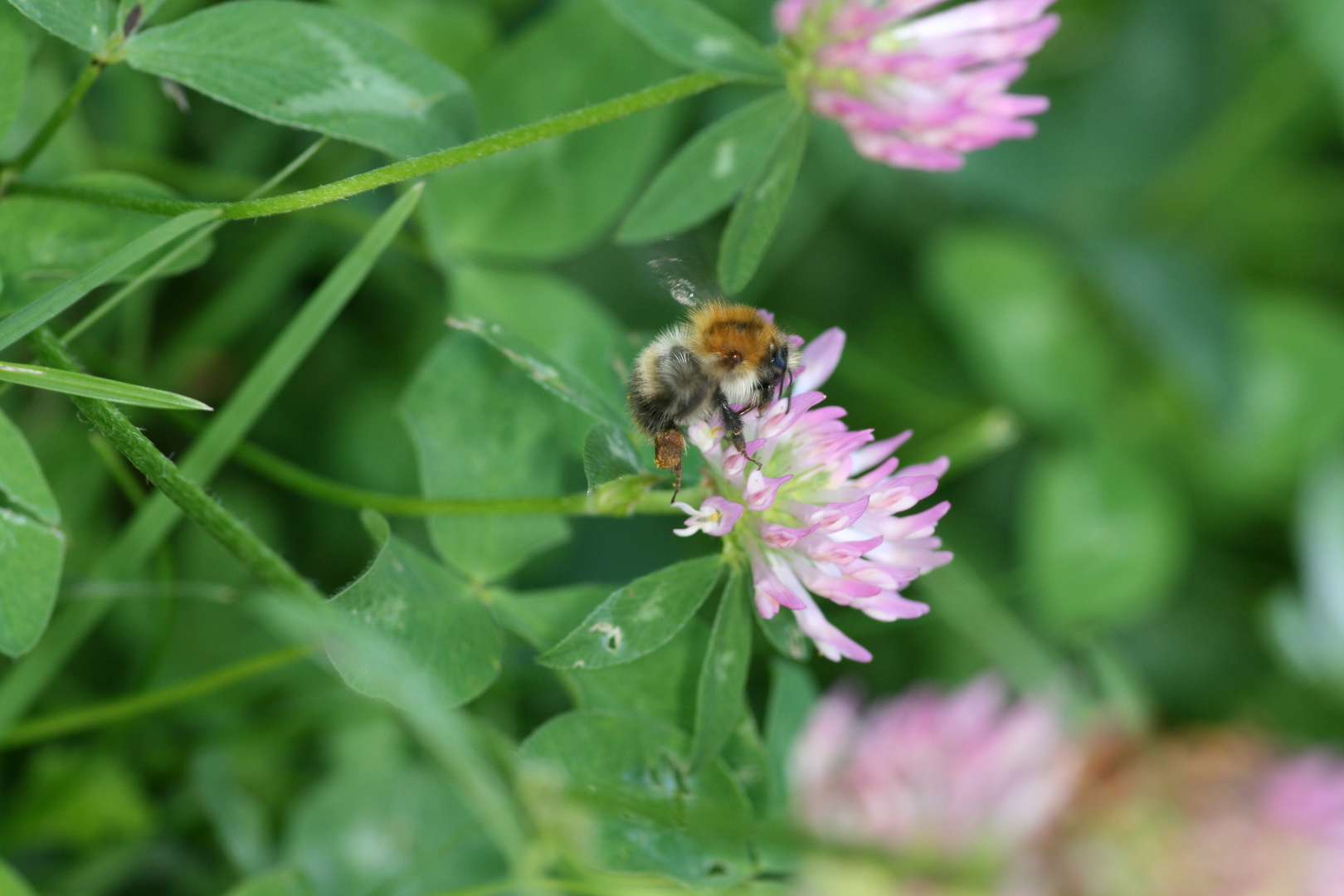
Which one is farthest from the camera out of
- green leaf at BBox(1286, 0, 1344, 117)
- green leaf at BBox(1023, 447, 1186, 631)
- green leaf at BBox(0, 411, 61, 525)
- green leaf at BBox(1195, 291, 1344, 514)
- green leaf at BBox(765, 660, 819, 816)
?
green leaf at BBox(1195, 291, 1344, 514)

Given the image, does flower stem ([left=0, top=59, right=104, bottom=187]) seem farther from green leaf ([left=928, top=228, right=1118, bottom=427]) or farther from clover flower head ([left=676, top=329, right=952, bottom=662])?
green leaf ([left=928, top=228, right=1118, bottom=427])

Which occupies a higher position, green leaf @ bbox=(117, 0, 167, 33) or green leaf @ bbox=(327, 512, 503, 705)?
green leaf @ bbox=(117, 0, 167, 33)

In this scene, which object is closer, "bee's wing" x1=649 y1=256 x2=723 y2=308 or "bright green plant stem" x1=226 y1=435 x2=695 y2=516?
"bright green plant stem" x1=226 y1=435 x2=695 y2=516

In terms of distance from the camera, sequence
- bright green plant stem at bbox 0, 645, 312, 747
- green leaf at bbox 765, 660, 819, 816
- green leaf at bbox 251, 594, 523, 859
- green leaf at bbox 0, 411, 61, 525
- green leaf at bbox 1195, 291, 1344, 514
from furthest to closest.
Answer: green leaf at bbox 1195, 291, 1344, 514 < green leaf at bbox 765, 660, 819, 816 < bright green plant stem at bbox 0, 645, 312, 747 < green leaf at bbox 0, 411, 61, 525 < green leaf at bbox 251, 594, 523, 859

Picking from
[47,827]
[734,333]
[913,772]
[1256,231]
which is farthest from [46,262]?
[1256,231]

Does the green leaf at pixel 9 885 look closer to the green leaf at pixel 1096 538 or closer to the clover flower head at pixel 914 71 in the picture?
the clover flower head at pixel 914 71

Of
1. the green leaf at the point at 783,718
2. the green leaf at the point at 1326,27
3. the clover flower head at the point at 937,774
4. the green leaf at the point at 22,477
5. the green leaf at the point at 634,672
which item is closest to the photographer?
the green leaf at the point at 22,477

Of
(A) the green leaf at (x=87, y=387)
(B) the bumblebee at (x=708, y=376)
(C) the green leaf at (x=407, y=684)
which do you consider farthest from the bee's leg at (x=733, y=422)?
(A) the green leaf at (x=87, y=387)

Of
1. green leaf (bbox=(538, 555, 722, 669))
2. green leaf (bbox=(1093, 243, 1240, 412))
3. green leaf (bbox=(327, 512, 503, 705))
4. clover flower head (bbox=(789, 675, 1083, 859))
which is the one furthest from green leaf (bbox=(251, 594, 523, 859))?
green leaf (bbox=(1093, 243, 1240, 412))
